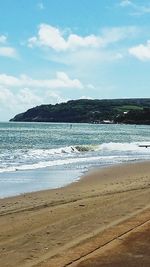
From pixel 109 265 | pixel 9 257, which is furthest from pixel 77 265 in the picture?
pixel 9 257

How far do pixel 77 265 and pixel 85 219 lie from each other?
11.9ft

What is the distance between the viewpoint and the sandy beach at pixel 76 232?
21.3 feet

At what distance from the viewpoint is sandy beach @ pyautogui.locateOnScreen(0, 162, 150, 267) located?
6.50m

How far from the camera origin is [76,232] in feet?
27.3

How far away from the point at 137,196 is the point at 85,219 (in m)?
4.06

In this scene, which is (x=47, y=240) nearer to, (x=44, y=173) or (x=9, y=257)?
(x=9, y=257)

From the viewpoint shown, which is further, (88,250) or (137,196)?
(137,196)

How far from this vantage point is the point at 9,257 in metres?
6.89

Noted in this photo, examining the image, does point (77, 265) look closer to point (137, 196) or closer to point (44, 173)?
point (137, 196)

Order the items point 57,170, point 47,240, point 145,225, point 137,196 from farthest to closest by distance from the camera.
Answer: point 57,170, point 137,196, point 145,225, point 47,240

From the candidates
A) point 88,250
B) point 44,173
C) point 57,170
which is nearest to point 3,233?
point 88,250

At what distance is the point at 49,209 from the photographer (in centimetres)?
1187

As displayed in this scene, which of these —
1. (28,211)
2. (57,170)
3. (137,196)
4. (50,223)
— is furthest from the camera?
(57,170)

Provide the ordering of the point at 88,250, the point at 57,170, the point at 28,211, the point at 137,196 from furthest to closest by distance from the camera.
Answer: the point at 57,170 < the point at 137,196 < the point at 28,211 < the point at 88,250
